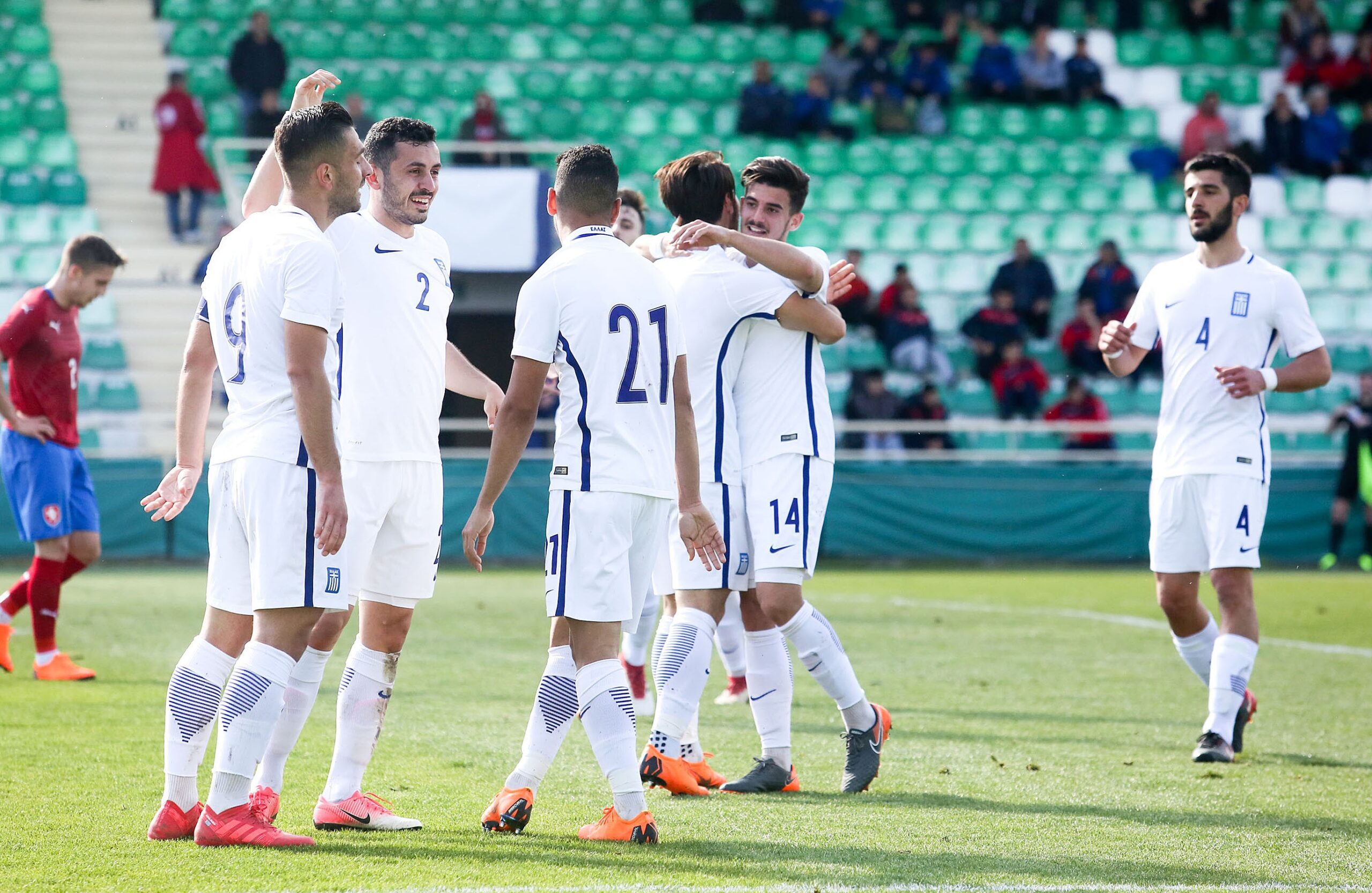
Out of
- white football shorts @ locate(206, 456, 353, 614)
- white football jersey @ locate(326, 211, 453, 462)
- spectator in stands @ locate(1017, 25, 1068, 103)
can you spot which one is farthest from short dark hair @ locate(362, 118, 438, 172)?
spectator in stands @ locate(1017, 25, 1068, 103)

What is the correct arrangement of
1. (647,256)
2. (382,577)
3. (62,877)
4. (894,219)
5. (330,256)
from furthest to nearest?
(894,219) < (647,256) < (382,577) < (330,256) < (62,877)

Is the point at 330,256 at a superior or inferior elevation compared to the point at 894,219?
inferior

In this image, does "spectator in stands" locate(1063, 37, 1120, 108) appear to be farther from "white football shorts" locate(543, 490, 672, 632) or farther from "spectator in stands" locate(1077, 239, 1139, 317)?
"white football shorts" locate(543, 490, 672, 632)

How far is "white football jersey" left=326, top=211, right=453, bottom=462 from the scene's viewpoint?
4.75 m

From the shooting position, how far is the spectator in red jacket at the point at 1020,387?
18.1 m

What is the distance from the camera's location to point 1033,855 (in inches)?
176

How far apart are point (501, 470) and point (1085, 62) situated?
2040 cm

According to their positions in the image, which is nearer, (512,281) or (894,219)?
(512,281)

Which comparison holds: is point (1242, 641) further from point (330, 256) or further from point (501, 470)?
point (330, 256)

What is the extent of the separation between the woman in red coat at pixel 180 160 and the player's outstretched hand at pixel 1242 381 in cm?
1620

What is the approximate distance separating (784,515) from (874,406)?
12.3 m

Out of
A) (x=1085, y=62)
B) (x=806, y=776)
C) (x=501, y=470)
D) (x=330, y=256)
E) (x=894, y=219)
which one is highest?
(x=1085, y=62)

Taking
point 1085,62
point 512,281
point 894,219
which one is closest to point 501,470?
point 512,281

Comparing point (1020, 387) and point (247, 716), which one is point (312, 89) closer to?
point (247, 716)
